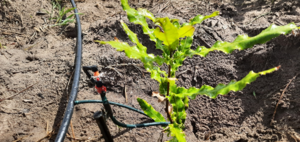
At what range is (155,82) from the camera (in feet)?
6.55

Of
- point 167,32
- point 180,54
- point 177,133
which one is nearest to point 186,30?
point 167,32

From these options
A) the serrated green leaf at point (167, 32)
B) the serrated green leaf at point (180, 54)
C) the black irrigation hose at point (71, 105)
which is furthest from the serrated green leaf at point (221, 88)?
the black irrigation hose at point (71, 105)

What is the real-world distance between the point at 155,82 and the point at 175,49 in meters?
0.82

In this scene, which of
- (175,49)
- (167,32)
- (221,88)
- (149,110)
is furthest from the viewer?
(149,110)

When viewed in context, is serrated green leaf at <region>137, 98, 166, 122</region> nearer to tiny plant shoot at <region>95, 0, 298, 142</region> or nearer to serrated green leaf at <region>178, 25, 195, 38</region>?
tiny plant shoot at <region>95, 0, 298, 142</region>

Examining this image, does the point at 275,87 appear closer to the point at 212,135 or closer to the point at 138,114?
the point at 212,135

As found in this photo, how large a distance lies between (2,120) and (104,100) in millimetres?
970

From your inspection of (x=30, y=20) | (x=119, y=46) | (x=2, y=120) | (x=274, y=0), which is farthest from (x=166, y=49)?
(x=30, y=20)

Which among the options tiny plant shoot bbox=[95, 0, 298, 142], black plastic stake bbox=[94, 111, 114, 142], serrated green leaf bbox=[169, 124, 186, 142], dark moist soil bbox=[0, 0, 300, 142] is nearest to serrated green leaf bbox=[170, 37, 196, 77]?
tiny plant shoot bbox=[95, 0, 298, 142]

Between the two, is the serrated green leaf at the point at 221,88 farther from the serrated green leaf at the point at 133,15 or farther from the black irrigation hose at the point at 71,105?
the black irrigation hose at the point at 71,105

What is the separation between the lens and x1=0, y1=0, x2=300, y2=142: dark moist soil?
1.64m

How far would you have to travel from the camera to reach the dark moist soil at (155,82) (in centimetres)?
164

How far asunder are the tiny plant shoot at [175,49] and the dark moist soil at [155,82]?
43 cm

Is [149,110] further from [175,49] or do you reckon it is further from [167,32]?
[167,32]
